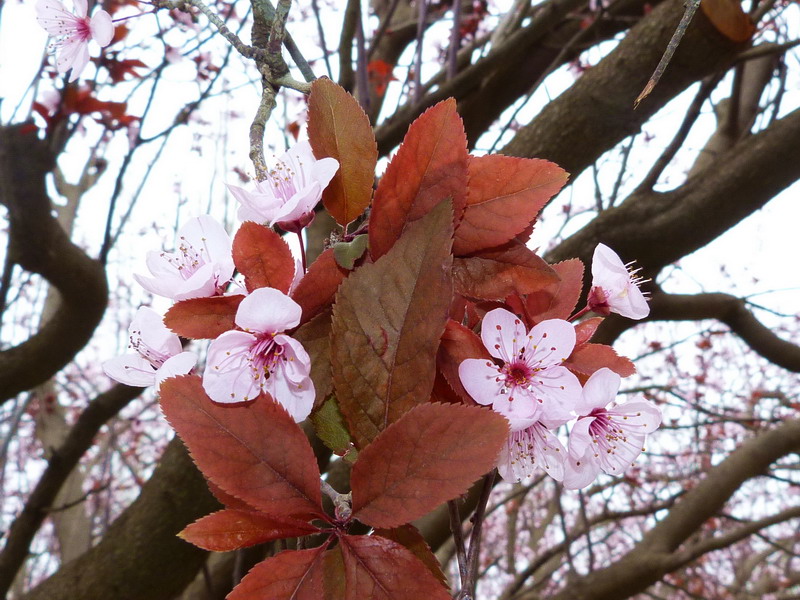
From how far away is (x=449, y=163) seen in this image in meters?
0.35

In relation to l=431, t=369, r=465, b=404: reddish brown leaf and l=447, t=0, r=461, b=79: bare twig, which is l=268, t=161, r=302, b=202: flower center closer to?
l=431, t=369, r=465, b=404: reddish brown leaf

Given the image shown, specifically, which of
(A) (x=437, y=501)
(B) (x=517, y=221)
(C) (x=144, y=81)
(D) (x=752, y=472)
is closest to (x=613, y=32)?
(D) (x=752, y=472)

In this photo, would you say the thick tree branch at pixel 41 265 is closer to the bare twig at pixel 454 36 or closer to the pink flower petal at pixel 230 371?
the bare twig at pixel 454 36

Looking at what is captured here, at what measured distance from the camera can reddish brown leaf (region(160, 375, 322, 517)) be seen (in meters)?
0.31

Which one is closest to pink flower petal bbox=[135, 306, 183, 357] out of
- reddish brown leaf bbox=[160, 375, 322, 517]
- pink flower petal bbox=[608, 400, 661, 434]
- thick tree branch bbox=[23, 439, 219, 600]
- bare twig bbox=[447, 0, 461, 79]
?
reddish brown leaf bbox=[160, 375, 322, 517]

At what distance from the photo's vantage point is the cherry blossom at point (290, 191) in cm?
37

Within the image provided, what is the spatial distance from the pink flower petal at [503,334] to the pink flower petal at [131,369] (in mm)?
238

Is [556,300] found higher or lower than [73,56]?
lower

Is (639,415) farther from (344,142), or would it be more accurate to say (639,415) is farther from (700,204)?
(700,204)

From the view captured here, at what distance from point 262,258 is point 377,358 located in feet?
0.32

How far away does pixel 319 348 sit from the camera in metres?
0.37

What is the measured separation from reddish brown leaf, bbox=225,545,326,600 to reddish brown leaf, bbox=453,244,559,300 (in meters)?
0.17

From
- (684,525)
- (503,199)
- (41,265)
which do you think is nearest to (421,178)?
(503,199)

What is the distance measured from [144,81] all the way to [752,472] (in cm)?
230
